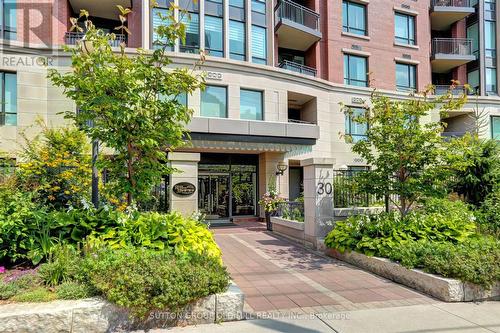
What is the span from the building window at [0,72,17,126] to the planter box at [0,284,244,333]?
46.5 ft

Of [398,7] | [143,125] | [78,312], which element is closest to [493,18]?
[398,7]

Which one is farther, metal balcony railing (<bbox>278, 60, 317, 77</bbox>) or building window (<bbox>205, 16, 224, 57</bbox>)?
metal balcony railing (<bbox>278, 60, 317, 77</bbox>)

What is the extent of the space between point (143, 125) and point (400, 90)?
21538mm

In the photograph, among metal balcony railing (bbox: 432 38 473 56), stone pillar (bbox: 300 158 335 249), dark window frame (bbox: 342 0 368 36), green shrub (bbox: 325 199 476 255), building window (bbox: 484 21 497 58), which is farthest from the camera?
building window (bbox: 484 21 497 58)

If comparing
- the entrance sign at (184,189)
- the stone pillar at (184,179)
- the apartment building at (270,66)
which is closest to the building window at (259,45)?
the apartment building at (270,66)

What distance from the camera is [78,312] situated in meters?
4.11

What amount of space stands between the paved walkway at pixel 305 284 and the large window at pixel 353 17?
1792 cm

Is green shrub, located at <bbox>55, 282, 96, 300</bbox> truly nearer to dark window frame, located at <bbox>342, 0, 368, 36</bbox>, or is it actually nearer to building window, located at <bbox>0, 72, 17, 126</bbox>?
building window, located at <bbox>0, 72, 17, 126</bbox>

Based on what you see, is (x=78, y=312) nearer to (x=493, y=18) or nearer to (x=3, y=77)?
(x=3, y=77)

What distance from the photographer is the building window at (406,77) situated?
22.5 m

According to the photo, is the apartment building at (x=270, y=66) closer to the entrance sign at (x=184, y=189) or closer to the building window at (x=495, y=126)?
the building window at (x=495, y=126)

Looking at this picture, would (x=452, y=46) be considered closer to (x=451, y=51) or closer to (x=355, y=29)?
(x=451, y=51)

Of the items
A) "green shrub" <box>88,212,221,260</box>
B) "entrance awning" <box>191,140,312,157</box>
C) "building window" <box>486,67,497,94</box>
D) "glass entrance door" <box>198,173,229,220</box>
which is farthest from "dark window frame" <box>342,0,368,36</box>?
"green shrub" <box>88,212,221,260</box>

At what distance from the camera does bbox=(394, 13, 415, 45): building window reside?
22797mm
